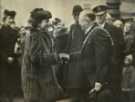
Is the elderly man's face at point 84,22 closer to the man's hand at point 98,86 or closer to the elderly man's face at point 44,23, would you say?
the elderly man's face at point 44,23

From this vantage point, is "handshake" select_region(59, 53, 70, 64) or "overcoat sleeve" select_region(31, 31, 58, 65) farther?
"handshake" select_region(59, 53, 70, 64)

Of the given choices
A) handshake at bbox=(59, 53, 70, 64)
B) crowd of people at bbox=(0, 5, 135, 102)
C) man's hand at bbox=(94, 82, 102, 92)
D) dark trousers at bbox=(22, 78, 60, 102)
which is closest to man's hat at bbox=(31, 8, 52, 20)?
crowd of people at bbox=(0, 5, 135, 102)

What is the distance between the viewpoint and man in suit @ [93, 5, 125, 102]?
885cm

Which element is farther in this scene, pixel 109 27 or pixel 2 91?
pixel 2 91

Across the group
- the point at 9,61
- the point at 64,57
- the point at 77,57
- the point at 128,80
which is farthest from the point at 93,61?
the point at 9,61

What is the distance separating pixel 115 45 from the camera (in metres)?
8.88

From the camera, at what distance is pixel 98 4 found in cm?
897

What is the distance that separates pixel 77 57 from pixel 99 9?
0.68m

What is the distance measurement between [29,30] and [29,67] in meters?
0.47

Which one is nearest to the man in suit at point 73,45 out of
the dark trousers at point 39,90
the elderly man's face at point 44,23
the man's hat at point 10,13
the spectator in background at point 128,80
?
the dark trousers at point 39,90

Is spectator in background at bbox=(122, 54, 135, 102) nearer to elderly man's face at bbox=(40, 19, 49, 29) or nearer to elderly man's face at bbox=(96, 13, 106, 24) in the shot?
elderly man's face at bbox=(96, 13, 106, 24)

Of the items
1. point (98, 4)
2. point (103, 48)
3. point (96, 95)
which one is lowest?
point (96, 95)

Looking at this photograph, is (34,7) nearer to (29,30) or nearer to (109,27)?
(29,30)

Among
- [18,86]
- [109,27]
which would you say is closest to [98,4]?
[109,27]
